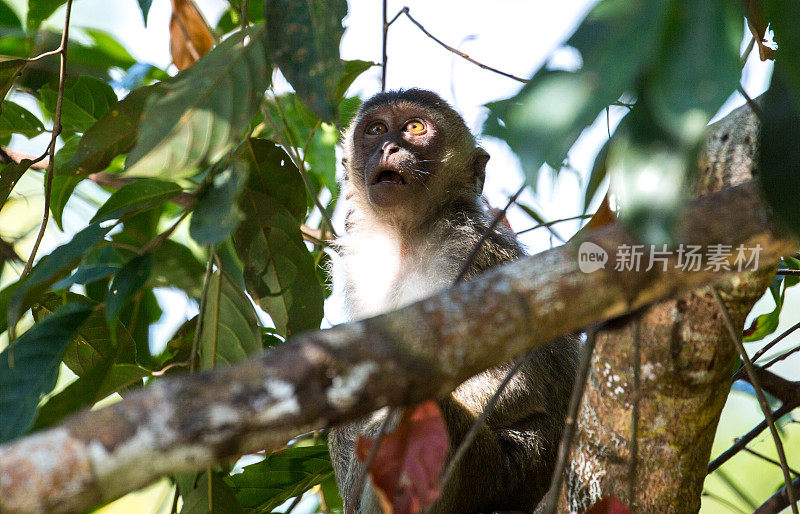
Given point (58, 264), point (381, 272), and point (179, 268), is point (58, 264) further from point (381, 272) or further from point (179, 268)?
point (381, 272)

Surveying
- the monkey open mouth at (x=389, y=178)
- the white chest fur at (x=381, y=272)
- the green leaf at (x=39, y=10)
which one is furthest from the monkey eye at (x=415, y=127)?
the green leaf at (x=39, y=10)

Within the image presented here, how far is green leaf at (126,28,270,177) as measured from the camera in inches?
78.8

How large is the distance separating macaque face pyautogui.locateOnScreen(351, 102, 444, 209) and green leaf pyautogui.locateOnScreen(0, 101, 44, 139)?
5.75 feet

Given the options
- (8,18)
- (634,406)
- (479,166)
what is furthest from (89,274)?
(8,18)

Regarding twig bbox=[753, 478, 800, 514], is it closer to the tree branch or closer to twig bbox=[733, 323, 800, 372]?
twig bbox=[733, 323, 800, 372]

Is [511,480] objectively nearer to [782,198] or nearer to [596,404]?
[596,404]

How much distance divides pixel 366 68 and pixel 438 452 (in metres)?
2.78

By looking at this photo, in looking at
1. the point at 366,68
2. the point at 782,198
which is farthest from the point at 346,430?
the point at 782,198

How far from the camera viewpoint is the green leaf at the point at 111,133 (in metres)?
2.66

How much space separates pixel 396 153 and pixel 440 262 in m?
0.76

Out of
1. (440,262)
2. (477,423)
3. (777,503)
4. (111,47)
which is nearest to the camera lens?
(477,423)

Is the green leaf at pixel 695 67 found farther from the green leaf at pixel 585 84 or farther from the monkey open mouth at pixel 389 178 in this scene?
the monkey open mouth at pixel 389 178

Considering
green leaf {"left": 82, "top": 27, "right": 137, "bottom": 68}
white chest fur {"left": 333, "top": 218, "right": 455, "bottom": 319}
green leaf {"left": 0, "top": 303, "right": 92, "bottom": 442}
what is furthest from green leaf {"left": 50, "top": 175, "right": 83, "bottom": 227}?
white chest fur {"left": 333, "top": 218, "right": 455, "bottom": 319}

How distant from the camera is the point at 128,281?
2.23 metres
